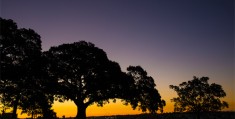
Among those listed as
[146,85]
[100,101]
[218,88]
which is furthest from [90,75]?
[218,88]

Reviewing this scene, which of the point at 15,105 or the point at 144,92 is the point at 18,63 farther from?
the point at 144,92

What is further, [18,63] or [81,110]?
[81,110]

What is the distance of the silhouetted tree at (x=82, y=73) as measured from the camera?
180 feet

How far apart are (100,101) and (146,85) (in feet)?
29.8

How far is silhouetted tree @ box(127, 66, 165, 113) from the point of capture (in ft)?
193

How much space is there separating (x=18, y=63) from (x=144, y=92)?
2322 cm

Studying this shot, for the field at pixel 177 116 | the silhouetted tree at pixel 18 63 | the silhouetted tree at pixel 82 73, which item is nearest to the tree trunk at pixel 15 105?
the silhouetted tree at pixel 18 63

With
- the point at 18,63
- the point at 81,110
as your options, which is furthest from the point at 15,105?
the point at 81,110

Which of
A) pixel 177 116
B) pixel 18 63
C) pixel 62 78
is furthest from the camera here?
pixel 177 116

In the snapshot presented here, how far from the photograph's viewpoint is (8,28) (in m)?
48.4

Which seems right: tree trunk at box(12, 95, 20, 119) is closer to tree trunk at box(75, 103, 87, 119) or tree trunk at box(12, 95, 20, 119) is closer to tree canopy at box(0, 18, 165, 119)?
tree canopy at box(0, 18, 165, 119)

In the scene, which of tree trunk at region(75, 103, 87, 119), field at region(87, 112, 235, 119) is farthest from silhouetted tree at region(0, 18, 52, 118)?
field at region(87, 112, 235, 119)

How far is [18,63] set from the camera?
163 ft

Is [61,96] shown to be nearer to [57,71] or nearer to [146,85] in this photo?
[57,71]
